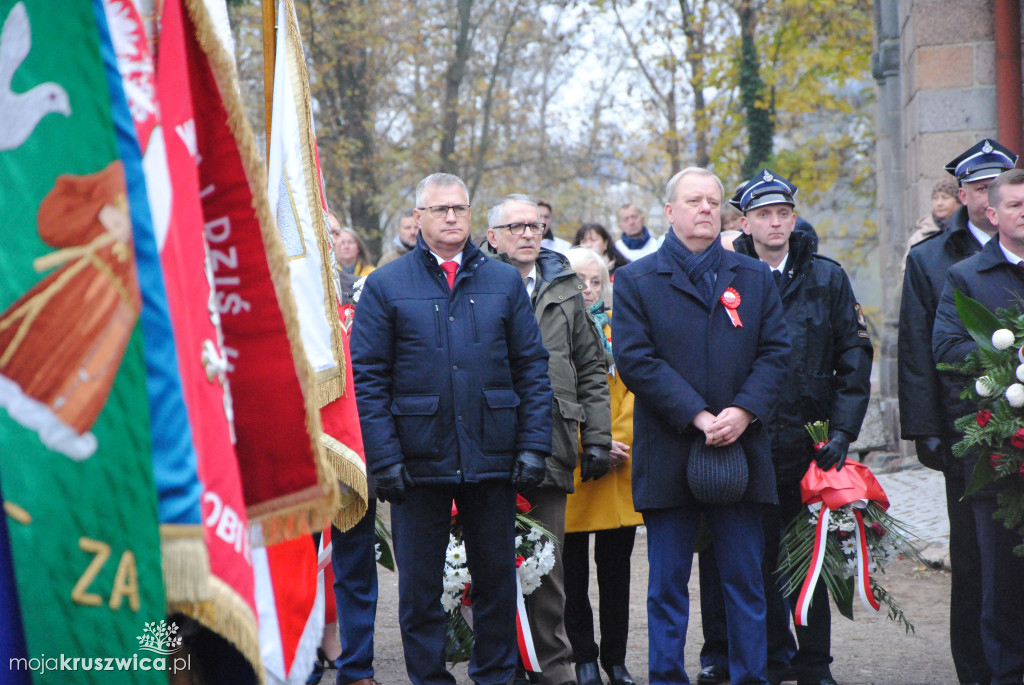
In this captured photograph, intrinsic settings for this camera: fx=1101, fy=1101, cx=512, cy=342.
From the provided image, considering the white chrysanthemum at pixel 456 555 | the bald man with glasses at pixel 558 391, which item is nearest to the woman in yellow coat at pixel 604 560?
the bald man with glasses at pixel 558 391

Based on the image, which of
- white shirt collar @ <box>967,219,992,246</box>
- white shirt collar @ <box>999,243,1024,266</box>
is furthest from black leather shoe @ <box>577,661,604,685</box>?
white shirt collar @ <box>967,219,992,246</box>

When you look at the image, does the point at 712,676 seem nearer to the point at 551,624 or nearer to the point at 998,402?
the point at 551,624

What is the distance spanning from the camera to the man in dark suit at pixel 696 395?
14.4 feet

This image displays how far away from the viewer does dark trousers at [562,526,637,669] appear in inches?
205

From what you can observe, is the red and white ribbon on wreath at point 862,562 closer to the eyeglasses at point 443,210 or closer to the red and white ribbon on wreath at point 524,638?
the red and white ribbon on wreath at point 524,638

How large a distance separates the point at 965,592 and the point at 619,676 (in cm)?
161

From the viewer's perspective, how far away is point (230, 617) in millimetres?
1719

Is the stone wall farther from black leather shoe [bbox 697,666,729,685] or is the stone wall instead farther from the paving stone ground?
black leather shoe [bbox 697,666,729,685]

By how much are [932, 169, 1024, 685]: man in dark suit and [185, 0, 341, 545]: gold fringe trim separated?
3296mm

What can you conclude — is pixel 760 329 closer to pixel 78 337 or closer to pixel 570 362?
pixel 570 362

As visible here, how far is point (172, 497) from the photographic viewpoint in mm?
1675

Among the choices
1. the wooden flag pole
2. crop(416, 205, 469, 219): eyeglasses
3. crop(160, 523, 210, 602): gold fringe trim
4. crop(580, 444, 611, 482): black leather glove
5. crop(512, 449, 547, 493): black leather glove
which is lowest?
crop(580, 444, 611, 482): black leather glove

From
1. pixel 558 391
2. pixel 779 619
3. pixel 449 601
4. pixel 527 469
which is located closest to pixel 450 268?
pixel 558 391

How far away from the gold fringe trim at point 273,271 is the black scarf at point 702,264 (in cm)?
275
